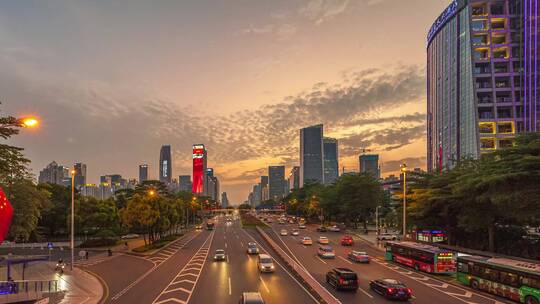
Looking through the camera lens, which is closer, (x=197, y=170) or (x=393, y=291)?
(x=393, y=291)

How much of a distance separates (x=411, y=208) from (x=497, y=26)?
3419 inches

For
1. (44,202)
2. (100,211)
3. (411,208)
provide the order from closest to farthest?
1. (44,202)
2. (411,208)
3. (100,211)

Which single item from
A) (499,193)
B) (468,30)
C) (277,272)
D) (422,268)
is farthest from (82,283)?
(468,30)

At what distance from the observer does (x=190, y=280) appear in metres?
33.9

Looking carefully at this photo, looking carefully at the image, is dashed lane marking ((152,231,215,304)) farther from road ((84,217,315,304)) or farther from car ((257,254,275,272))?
car ((257,254,275,272))

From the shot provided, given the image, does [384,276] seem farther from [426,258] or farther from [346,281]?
[346,281]

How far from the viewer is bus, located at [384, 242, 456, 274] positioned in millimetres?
36281

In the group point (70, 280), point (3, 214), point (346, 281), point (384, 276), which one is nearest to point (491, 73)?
point (384, 276)

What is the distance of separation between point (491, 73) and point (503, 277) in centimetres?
10010

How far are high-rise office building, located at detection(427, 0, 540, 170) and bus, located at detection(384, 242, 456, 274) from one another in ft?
223

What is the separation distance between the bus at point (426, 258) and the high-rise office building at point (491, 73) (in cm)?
6791

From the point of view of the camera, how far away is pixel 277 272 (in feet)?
122

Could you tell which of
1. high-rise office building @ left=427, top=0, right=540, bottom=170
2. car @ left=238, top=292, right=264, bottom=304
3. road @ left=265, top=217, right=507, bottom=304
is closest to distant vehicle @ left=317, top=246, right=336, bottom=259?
road @ left=265, top=217, right=507, bottom=304

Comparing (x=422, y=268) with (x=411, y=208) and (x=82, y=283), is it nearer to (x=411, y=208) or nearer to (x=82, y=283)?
(x=411, y=208)
